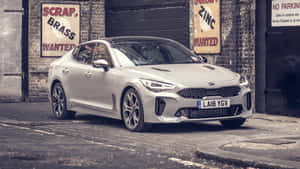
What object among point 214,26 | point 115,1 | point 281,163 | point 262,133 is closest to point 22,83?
point 115,1

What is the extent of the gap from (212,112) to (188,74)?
2.21ft

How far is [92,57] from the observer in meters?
12.1

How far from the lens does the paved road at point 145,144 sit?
24.2 ft

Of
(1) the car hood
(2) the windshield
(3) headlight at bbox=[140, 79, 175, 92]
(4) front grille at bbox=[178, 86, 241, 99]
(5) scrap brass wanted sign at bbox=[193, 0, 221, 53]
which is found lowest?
(4) front grille at bbox=[178, 86, 241, 99]

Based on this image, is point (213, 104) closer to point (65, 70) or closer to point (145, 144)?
point (145, 144)

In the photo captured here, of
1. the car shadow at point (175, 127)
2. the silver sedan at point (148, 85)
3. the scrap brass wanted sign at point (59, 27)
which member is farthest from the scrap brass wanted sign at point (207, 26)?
the scrap brass wanted sign at point (59, 27)

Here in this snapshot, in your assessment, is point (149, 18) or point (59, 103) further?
point (149, 18)

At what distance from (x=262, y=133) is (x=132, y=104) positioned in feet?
6.51

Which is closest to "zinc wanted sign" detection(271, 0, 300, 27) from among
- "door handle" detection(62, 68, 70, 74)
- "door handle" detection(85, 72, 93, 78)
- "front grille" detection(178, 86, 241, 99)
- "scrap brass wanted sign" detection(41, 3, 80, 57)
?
"front grille" detection(178, 86, 241, 99)

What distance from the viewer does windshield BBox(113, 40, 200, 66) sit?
1135 cm

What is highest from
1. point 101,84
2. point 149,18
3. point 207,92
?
point 149,18

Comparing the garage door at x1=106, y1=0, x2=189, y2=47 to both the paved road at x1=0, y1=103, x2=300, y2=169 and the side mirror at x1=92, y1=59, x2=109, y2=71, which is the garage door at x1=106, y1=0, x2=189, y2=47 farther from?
the side mirror at x1=92, y1=59, x2=109, y2=71

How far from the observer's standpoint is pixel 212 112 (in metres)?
10.4

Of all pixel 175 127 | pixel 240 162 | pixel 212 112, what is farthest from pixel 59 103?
pixel 240 162
